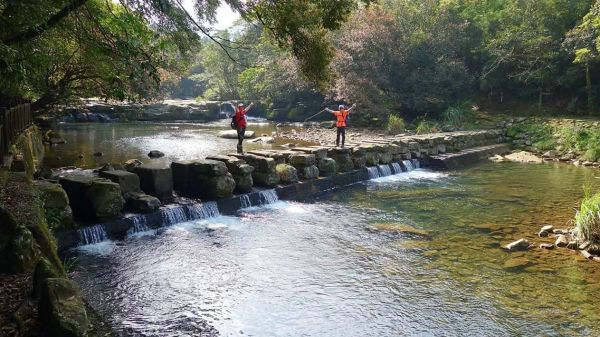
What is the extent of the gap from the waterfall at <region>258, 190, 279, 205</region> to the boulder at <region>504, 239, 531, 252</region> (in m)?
5.60

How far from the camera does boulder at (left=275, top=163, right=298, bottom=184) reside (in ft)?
42.2

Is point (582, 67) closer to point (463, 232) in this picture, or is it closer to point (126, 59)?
point (463, 232)

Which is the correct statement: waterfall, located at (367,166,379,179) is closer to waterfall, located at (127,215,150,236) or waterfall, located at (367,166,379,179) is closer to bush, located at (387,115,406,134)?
waterfall, located at (127,215,150,236)

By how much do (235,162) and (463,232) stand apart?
554 centimetres

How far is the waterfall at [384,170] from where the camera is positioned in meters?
16.2

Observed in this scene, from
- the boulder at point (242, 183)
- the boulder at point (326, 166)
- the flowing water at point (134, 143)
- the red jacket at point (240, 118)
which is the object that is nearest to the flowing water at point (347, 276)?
the boulder at point (242, 183)

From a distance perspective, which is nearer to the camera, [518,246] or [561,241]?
[518,246]

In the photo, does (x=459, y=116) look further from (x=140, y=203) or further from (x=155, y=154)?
(x=140, y=203)

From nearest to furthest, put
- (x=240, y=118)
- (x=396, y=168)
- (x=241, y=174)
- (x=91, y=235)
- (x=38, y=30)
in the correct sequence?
(x=38, y=30)
(x=91, y=235)
(x=241, y=174)
(x=240, y=118)
(x=396, y=168)

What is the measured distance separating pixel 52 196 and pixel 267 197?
5.20 metres

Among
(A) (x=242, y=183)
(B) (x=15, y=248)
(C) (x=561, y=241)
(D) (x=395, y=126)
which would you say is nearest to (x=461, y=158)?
(D) (x=395, y=126)

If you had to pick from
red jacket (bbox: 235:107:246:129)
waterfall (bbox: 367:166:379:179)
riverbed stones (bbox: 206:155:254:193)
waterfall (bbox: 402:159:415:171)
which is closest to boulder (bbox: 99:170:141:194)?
riverbed stones (bbox: 206:155:254:193)

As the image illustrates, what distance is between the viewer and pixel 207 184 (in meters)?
10.9

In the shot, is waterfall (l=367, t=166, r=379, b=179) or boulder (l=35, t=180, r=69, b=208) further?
waterfall (l=367, t=166, r=379, b=179)
